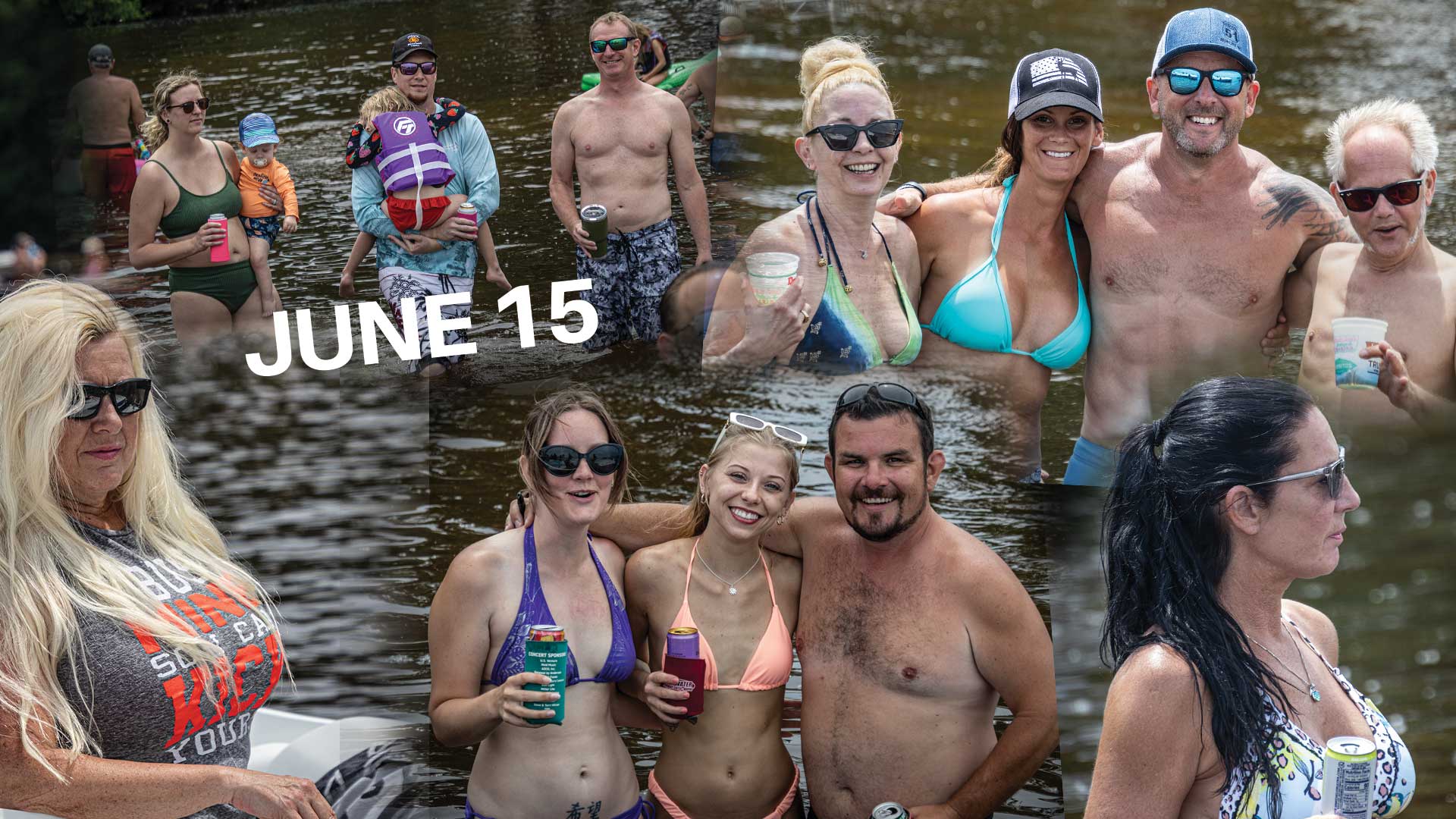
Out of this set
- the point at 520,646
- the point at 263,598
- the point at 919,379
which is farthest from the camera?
the point at 919,379

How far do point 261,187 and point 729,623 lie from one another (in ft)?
10.5

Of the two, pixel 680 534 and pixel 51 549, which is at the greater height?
pixel 51 549

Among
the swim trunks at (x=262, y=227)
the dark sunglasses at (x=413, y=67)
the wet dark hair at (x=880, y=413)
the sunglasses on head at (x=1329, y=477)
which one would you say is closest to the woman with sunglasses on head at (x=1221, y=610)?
the sunglasses on head at (x=1329, y=477)

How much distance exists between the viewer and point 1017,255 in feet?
12.5

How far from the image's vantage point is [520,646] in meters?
3.19

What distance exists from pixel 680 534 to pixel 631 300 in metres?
2.31

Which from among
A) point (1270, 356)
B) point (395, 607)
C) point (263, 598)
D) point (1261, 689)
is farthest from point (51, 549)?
point (1270, 356)

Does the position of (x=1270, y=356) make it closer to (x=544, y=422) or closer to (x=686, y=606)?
(x=686, y=606)

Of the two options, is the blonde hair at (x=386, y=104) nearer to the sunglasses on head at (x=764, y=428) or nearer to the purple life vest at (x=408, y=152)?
the purple life vest at (x=408, y=152)

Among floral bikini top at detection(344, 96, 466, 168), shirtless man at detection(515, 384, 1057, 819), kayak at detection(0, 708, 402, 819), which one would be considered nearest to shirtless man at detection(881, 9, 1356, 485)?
shirtless man at detection(515, 384, 1057, 819)


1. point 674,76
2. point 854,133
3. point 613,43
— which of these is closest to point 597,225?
point 613,43

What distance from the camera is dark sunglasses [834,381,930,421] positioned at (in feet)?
10.6

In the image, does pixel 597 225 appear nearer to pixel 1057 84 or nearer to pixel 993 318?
pixel 993 318

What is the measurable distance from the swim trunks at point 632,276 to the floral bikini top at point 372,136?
2.52ft
